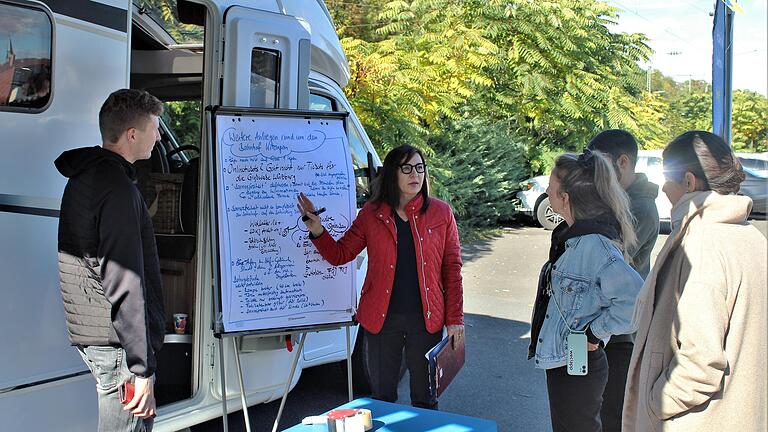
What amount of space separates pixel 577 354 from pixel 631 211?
1030 mm

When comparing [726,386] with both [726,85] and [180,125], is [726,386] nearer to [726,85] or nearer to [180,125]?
[726,85]

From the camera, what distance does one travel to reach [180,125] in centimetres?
712

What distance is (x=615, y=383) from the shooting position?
382 cm

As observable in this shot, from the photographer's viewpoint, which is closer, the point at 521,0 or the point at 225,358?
the point at 225,358

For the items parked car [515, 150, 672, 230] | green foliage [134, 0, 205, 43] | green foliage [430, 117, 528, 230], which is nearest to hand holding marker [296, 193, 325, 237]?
green foliage [134, 0, 205, 43]

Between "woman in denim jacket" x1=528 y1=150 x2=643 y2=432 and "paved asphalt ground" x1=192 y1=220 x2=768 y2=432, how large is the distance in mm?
A: 1265

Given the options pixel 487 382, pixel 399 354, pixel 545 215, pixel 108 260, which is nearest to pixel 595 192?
pixel 399 354

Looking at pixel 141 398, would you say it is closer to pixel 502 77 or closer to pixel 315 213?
pixel 315 213

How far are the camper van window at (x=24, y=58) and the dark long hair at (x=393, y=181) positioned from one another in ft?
5.47

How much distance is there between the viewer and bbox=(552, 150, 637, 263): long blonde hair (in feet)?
10.7

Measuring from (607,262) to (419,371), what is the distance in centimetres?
129

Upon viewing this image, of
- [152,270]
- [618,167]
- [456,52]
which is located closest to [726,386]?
[618,167]

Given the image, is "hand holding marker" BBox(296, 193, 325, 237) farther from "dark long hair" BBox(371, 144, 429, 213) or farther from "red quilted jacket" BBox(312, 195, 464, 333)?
"dark long hair" BBox(371, 144, 429, 213)

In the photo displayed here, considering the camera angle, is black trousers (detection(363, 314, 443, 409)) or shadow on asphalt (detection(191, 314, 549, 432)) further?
shadow on asphalt (detection(191, 314, 549, 432))
